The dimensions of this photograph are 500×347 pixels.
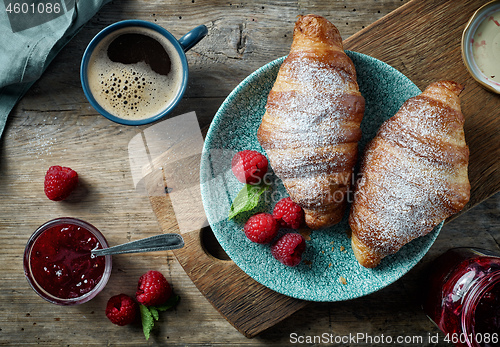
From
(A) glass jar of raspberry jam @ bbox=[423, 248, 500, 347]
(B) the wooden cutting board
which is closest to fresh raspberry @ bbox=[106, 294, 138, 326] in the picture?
(B) the wooden cutting board

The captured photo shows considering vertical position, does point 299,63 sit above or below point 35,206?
above

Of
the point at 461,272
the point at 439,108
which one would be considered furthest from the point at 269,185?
the point at 461,272

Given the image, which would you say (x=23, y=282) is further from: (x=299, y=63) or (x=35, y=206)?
(x=299, y=63)

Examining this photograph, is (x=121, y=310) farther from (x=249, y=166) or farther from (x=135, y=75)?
(x=135, y=75)

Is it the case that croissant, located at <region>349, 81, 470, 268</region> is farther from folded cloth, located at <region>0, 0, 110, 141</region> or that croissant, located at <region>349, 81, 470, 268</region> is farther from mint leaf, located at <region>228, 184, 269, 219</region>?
folded cloth, located at <region>0, 0, 110, 141</region>

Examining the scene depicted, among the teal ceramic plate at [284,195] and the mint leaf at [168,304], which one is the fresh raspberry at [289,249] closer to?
the teal ceramic plate at [284,195]

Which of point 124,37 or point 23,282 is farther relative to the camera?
point 23,282
